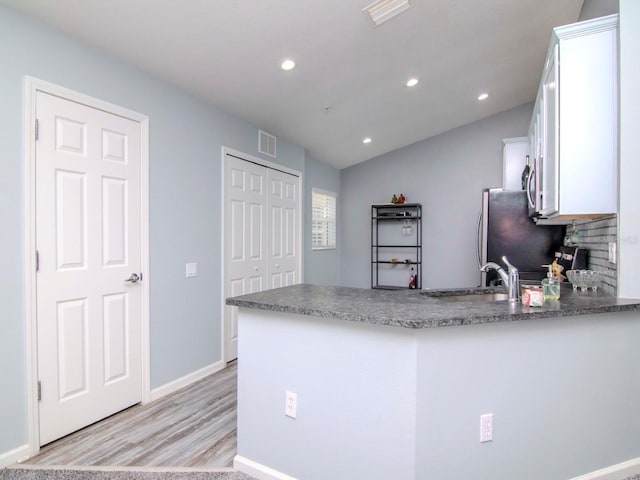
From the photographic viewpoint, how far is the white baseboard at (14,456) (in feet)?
6.09

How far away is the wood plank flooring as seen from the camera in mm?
1953

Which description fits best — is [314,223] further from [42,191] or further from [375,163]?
[42,191]

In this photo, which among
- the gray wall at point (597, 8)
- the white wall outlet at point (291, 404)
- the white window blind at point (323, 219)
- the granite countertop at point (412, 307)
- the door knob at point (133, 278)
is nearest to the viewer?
the granite countertop at point (412, 307)

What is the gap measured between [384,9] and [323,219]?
3543 millimetres

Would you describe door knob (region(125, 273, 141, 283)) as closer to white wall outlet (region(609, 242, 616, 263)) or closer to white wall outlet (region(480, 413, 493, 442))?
white wall outlet (region(480, 413, 493, 442))

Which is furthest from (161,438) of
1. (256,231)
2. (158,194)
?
(256,231)

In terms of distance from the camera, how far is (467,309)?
1.50 m

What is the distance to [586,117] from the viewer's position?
6.20 feet

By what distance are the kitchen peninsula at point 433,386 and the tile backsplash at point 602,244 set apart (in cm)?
28

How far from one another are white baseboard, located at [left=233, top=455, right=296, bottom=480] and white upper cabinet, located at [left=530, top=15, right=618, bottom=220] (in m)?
2.03

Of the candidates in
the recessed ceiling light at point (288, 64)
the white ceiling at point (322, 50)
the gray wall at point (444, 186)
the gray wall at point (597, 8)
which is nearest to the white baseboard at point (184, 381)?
the white ceiling at point (322, 50)

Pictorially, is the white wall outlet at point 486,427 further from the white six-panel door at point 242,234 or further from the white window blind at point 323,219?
the white window blind at point 323,219

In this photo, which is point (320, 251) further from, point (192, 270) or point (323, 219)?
point (192, 270)

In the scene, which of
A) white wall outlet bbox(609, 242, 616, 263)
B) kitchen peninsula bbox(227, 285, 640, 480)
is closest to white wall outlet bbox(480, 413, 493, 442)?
kitchen peninsula bbox(227, 285, 640, 480)
